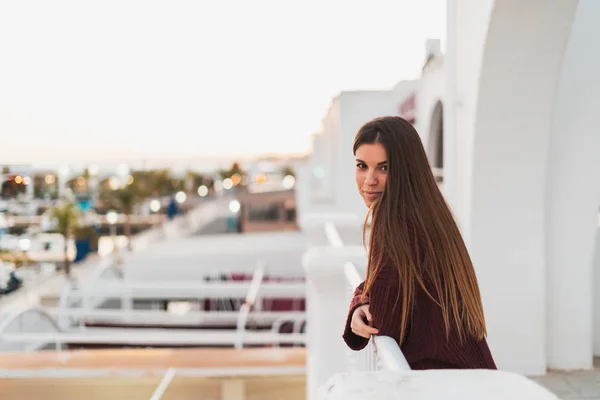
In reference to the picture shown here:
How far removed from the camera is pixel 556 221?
406 cm

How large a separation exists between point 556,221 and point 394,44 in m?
3.10

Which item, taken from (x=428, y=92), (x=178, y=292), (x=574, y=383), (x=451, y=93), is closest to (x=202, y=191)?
(x=178, y=292)

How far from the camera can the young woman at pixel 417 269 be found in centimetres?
144

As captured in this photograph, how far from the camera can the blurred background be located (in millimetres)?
3703

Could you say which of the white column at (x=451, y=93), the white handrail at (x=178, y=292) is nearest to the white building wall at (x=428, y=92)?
the white column at (x=451, y=93)

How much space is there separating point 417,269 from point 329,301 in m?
1.91

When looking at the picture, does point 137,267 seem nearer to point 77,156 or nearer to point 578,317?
point 77,156

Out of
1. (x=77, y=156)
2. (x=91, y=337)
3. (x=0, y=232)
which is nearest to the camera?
(x=91, y=337)

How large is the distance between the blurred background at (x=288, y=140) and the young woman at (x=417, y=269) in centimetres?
12

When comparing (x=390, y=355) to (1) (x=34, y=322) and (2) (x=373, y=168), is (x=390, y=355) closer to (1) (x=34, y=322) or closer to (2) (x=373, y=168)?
(2) (x=373, y=168)

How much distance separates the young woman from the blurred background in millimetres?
121

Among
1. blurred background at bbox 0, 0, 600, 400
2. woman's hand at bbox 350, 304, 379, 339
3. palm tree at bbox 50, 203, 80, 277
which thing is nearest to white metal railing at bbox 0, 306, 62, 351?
blurred background at bbox 0, 0, 600, 400

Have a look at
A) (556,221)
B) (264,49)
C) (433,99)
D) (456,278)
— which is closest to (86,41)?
(264,49)

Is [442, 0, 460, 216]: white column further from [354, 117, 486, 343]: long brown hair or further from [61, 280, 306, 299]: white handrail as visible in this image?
[61, 280, 306, 299]: white handrail
